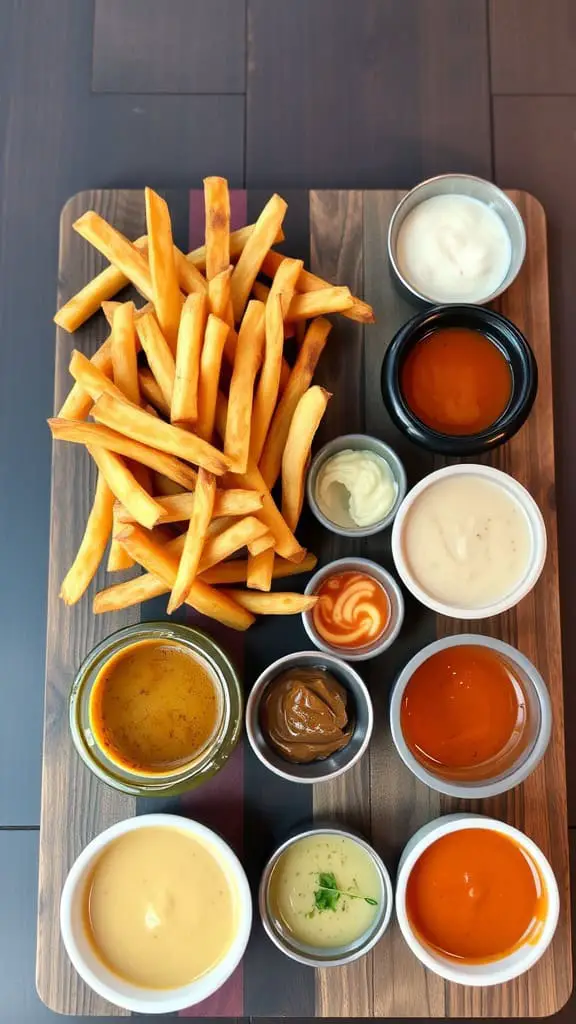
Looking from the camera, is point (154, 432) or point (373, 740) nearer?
point (154, 432)

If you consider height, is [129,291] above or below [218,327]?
above

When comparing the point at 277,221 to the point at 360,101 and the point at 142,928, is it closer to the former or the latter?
the point at 360,101

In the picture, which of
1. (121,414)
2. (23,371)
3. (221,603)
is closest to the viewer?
(121,414)

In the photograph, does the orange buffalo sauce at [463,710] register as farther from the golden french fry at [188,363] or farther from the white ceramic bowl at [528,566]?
the golden french fry at [188,363]

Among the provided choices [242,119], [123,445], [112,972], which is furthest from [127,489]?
[242,119]

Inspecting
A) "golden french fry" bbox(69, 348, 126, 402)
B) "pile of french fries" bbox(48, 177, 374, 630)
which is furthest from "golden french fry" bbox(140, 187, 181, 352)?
"golden french fry" bbox(69, 348, 126, 402)

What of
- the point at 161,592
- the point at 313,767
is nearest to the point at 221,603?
the point at 161,592

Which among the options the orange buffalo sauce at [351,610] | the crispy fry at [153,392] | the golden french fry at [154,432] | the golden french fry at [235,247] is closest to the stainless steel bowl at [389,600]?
the orange buffalo sauce at [351,610]

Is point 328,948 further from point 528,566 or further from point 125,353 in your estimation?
point 125,353
